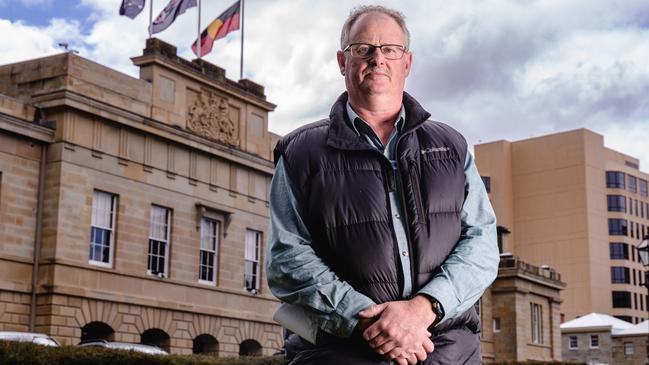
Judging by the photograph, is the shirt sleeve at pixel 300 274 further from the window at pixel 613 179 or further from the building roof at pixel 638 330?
the window at pixel 613 179

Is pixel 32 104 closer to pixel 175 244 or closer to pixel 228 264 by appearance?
pixel 175 244

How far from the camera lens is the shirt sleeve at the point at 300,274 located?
129 inches

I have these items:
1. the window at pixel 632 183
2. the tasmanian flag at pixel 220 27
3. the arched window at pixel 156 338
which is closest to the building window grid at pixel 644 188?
the window at pixel 632 183

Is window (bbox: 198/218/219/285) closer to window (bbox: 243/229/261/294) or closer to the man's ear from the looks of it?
window (bbox: 243/229/261/294)

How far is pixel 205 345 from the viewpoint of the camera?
118 ft

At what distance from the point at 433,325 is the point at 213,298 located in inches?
1277

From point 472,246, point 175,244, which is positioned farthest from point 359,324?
point 175,244

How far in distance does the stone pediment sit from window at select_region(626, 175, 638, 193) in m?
77.3

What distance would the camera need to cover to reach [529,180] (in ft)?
344

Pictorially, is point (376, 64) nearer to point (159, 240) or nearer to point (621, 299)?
point (159, 240)

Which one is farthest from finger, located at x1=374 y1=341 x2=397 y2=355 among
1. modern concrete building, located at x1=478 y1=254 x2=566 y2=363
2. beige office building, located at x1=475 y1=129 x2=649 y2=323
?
beige office building, located at x1=475 y1=129 x2=649 y2=323

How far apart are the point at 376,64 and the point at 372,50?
0.22ft

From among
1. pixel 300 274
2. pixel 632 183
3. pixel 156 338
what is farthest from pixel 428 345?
pixel 632 183

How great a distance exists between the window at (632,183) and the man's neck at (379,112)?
106182 millimetres
